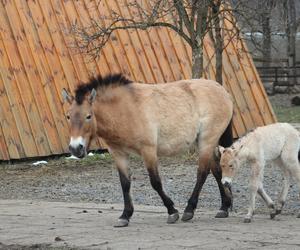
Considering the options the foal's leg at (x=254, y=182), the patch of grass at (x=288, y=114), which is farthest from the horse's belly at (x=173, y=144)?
the patch of grass at (x=288, y=114)

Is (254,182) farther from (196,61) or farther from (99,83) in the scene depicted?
(196,61)

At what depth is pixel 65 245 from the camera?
28.2ft

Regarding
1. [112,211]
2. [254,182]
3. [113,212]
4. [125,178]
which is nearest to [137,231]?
[125,178]

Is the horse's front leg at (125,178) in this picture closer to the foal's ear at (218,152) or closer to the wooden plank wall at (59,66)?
the foal's ear at (218,152)

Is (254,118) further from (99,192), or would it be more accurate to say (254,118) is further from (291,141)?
(291,141)

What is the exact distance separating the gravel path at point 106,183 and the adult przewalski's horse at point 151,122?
126 cm

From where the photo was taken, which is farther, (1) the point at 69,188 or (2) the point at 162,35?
(2) the point at 162,35

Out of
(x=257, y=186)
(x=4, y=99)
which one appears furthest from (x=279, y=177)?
(x=4, y=99)

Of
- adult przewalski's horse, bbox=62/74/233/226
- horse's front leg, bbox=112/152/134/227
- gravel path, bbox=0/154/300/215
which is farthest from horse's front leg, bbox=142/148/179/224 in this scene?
gravel path, bbox=0/154/300/215

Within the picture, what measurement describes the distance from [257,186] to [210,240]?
1825 mm

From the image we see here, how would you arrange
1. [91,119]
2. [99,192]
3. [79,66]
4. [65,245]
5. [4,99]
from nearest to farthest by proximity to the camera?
1. [65,245]
2. [91,119]
3. [99,192]
4. [4,99]
5. [79,66]

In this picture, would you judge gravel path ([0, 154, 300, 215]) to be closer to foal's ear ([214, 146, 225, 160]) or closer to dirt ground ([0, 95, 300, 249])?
dirt ground ([0, 95, 300, 249])

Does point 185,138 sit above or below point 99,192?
above

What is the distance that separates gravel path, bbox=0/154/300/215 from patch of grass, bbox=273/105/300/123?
11.6 metres
